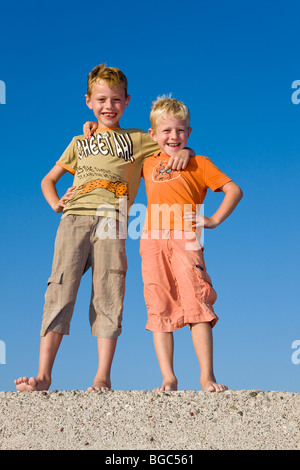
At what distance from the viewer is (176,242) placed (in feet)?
16.2

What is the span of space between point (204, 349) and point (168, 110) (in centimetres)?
204

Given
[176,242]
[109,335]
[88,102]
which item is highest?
[88,102]

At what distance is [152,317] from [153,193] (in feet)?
3.45

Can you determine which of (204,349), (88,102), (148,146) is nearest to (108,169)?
(148,146)

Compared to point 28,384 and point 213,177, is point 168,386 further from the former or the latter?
point 213,177

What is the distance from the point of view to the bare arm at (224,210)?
16.4ft

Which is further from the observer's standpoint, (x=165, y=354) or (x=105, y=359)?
(x=105, y=359)

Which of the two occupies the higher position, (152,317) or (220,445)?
(152,317)

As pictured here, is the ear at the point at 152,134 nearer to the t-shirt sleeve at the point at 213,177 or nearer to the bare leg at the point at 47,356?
the t-shirt sleeve at the point at 213,177

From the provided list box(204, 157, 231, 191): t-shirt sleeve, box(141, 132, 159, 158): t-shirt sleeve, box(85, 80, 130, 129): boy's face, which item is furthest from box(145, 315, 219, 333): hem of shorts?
box(85, 80, 130, 129): boy's face

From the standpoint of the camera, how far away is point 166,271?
195 inches

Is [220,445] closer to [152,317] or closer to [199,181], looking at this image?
[152,317]
